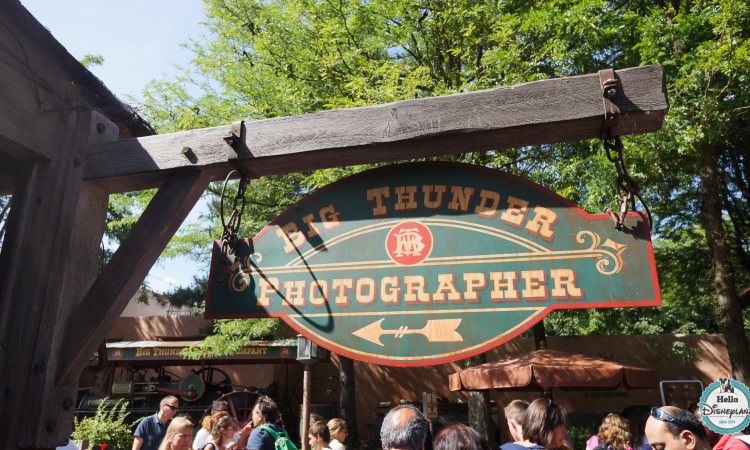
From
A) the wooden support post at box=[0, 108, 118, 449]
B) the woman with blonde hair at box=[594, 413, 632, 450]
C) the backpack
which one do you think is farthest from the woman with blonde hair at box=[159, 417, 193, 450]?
the woman with blonde hair at box=[594, 413, 632, 450]

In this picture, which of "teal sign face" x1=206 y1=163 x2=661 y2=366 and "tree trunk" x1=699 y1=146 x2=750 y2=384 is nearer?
"teal sign face" x1=206 y1=163 x2=661 y2=366

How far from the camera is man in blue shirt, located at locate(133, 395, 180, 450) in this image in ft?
17.6

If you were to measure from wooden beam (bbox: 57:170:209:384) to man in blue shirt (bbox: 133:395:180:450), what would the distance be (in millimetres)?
2819

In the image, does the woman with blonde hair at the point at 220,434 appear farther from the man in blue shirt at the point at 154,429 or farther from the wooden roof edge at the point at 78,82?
the wooden roof edge at the point at 78,82

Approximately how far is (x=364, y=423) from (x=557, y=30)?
11.9 metres

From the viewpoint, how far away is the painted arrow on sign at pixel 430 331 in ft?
8.00

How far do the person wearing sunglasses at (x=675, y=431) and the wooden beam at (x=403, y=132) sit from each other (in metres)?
1.32

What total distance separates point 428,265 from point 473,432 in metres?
0.86

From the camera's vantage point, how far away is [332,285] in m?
2.69

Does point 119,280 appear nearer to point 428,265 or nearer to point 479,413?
point 428,265

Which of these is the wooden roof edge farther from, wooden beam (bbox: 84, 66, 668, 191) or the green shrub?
the green shrub

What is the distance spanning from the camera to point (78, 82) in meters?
3.28

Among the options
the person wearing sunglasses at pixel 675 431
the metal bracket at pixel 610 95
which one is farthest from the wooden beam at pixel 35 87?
the person wearing sunglasses at pixel 675 431

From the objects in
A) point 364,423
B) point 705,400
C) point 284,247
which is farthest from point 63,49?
point 364,423
